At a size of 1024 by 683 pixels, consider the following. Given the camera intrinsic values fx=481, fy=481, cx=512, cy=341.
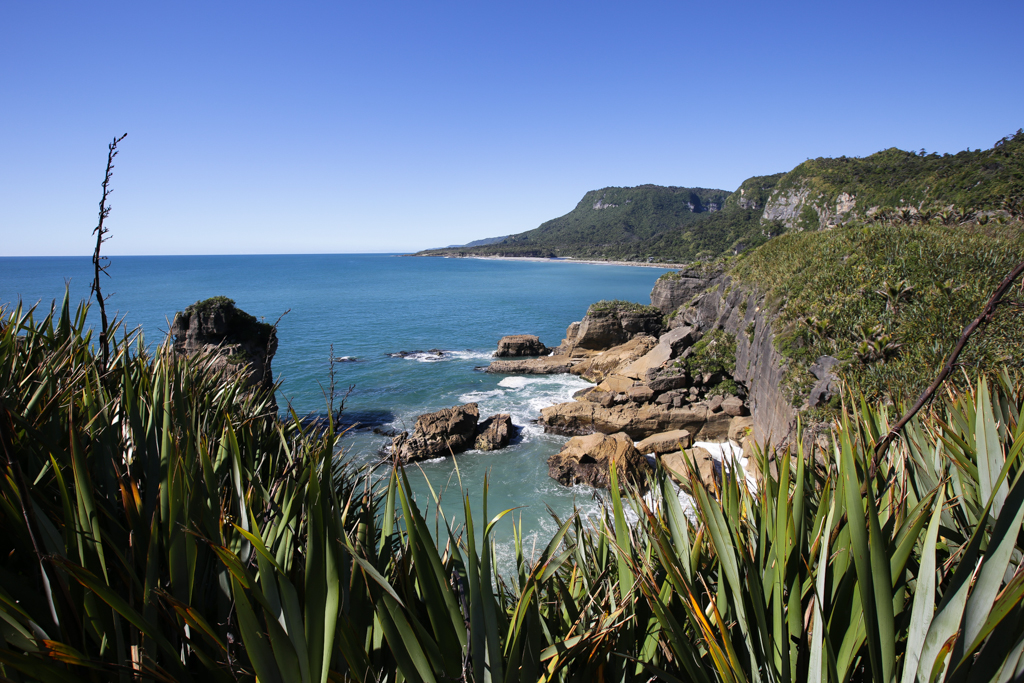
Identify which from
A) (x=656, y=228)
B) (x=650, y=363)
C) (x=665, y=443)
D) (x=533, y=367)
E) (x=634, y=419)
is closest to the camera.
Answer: (x=665, y=443)

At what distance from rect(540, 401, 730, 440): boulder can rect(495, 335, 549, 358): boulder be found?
45.4 ft

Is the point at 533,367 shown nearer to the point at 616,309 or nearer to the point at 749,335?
the point at 616,309

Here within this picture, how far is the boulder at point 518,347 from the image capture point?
3142 cm

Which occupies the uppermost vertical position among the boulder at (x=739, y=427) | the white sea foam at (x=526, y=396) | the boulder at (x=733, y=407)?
the boulder at (x=733, y=407)

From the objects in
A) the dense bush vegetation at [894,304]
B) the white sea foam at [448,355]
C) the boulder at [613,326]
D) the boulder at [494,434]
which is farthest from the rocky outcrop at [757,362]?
the white sea foam at [448,355]

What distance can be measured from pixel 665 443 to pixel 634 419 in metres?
2.41

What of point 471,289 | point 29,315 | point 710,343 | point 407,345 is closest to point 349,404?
point 407,345

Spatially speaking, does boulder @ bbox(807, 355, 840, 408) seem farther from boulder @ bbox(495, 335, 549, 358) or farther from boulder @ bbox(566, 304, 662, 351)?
boulder @ bbox(495, 335, 549, 358)

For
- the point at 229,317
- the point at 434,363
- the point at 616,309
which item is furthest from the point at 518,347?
the point at 229,317

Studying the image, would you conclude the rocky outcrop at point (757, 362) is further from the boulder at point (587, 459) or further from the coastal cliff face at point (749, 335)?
the boulder at point (587, 459)

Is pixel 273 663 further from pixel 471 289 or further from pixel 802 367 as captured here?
pixel 471 289

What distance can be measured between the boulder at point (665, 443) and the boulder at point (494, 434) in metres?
4.37

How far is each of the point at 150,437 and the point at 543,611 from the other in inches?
76.4

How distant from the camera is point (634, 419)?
1633cm
